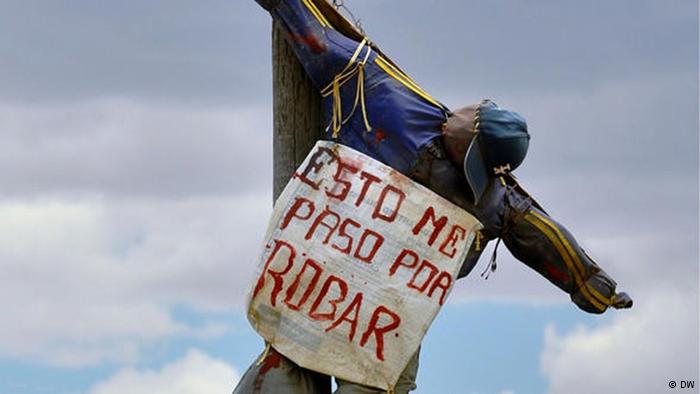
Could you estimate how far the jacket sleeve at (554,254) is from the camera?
343 inches

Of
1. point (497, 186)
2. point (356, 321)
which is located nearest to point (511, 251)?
point (497, 186)

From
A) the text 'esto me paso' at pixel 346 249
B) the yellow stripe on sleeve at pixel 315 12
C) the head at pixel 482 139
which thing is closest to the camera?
the text 'esto me paso' at pixel 346 249

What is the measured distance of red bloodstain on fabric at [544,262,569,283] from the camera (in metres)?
8.77

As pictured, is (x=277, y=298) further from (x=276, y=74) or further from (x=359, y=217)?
(x=276, y=74)

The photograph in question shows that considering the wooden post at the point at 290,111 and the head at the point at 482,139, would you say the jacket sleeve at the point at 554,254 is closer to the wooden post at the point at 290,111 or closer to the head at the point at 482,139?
the head at the point at 482,139

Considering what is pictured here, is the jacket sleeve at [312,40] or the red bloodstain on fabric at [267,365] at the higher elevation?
the jacket sleeve at [312,40]

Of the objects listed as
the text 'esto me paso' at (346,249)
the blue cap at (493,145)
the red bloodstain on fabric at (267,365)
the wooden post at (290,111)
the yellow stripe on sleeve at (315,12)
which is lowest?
the red bloodstain on fabric at (267,365)

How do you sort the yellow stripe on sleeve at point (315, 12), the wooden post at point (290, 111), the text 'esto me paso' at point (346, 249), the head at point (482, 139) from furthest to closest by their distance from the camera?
the wooden post at point (290, 111) → the yellow stripe on sleeve at point (315, 12) → the head at point (482, 139) → the text 'esto me paso' at point (346, 249)

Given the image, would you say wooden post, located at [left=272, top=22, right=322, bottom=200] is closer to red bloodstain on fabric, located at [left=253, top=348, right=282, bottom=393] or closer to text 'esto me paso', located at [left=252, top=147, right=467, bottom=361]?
text 'esto me paso', located at [left=252, top=147, right=467, bottom=361]

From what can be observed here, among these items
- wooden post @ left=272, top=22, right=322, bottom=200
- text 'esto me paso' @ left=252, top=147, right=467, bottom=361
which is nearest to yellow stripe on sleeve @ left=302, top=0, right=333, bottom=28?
wooden post @ left=272, top=22, right=322, bottom=200

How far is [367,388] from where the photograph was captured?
27.2 feet

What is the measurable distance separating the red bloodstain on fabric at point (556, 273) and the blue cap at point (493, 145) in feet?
1.61

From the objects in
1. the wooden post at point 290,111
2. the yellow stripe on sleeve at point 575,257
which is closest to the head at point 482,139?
the yellow stripe on sleeve at point 575,257

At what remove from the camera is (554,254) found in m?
8.74
